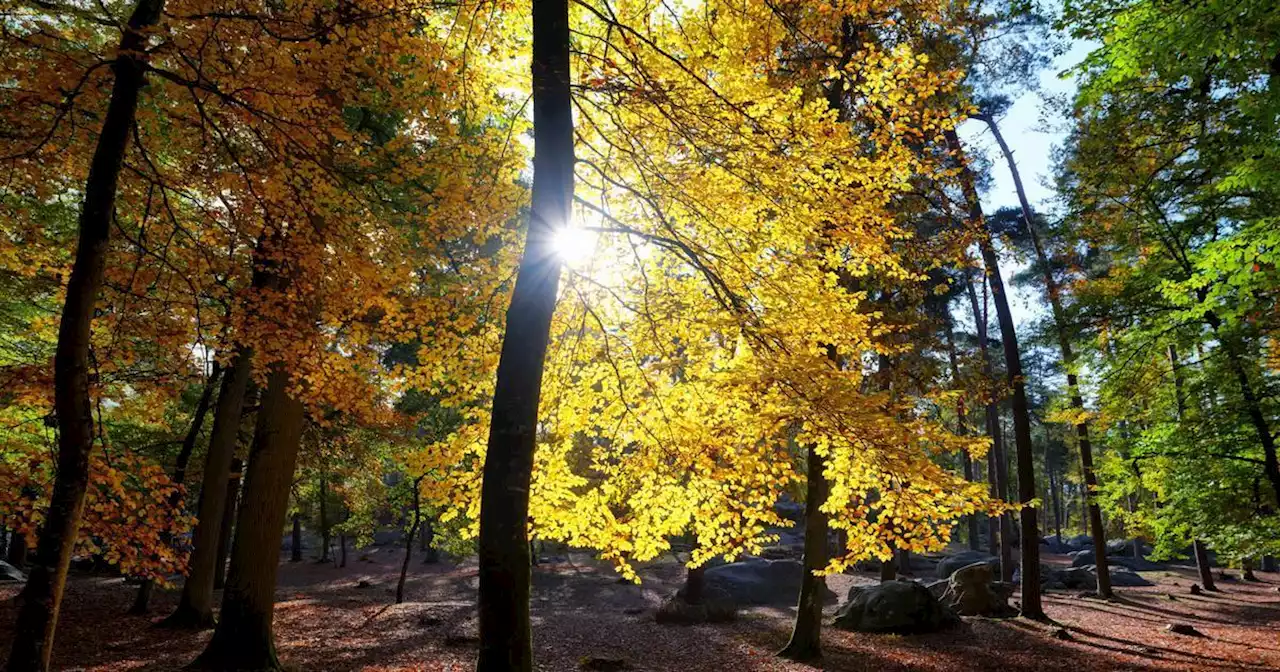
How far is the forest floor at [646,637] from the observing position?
11055mm

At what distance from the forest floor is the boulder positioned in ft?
4.98

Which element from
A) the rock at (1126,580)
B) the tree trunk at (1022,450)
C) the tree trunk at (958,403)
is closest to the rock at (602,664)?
the tree trunk at (958,403)

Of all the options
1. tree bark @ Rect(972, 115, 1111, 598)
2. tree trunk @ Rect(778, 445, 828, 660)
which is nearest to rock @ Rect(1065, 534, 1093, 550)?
tree bark @ Rect(972, 115, 1111, 598)

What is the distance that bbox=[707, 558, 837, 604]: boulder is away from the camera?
67.2 feet

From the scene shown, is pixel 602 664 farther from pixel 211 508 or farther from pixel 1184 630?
pixel 1184 630

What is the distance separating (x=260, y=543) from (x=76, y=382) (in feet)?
18.4

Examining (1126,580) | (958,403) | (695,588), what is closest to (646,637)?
(695,588)

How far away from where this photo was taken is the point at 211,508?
40.9 feet

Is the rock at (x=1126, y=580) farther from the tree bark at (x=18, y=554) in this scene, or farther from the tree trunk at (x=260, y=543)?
the tree bark at (x=18, y=554)

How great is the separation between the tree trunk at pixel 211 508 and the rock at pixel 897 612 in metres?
13.8

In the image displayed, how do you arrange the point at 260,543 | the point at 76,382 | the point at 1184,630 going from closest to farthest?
the point at 76,382, the point at 260,543, the point at 1184,630

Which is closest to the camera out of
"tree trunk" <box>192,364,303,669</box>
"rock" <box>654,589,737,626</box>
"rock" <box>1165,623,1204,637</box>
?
"tree trunk" <box>192,364,303,669</box>

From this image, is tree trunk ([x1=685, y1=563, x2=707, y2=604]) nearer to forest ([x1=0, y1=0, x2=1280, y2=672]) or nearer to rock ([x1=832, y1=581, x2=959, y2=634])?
forest ([x1=0, y1=0, x2=1280, y2=672])

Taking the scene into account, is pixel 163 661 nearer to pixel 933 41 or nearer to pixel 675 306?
pixel 675 306
